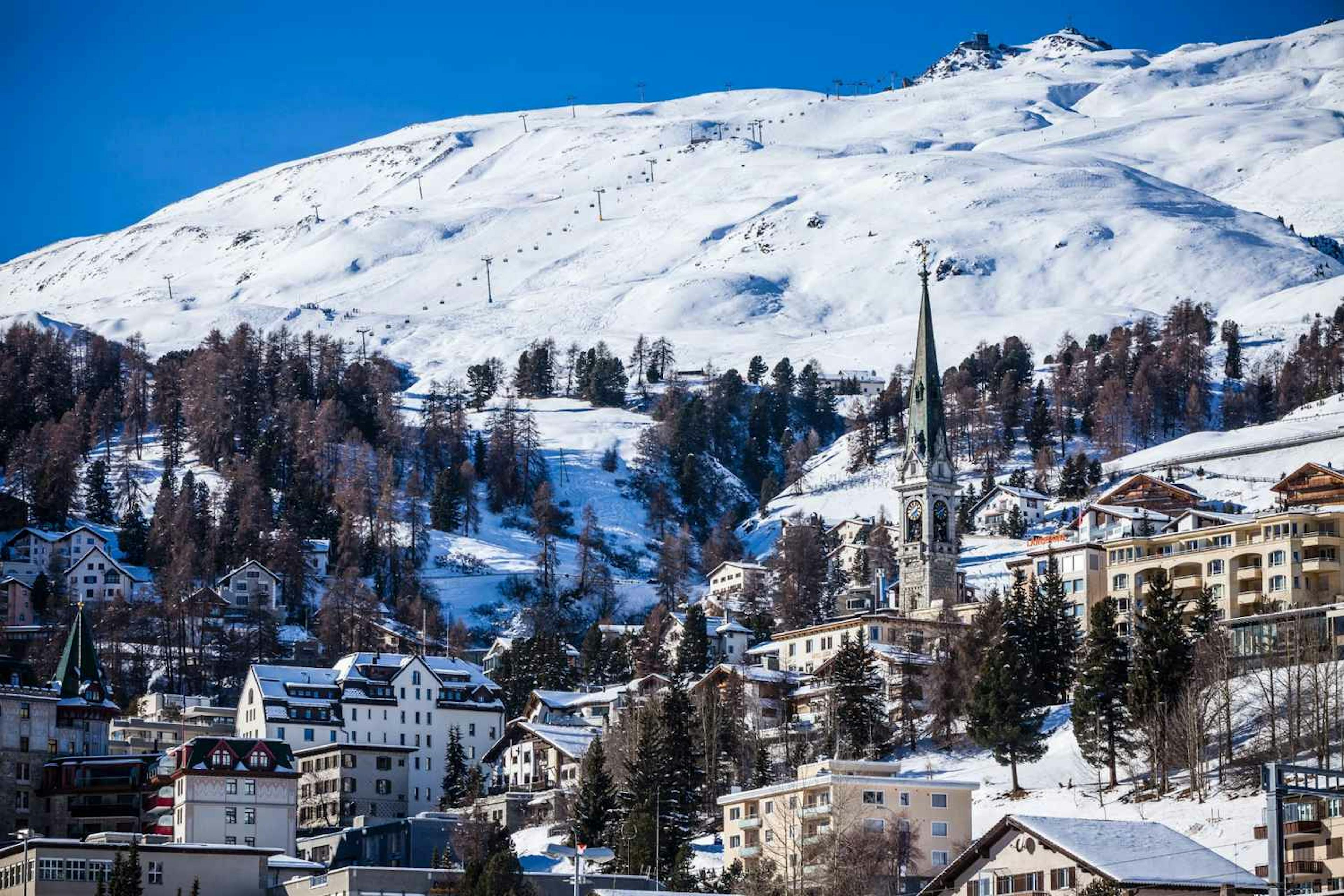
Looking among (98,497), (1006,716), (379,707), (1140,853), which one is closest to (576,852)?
(1006,716)

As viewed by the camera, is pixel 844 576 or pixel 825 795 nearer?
pixel 825 795

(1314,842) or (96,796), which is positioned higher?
(96,796)

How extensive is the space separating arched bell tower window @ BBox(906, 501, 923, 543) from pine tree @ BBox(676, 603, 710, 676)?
41.8 ft

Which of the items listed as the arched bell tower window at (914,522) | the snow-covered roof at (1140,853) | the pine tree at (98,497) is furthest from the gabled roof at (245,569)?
the snow-covered roof at (1140,853)

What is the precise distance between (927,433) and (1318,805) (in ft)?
256

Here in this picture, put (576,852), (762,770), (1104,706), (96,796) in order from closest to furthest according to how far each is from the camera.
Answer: (576,852) → (1104,706) → (762,770) → (96,796)

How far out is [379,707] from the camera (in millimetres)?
128000

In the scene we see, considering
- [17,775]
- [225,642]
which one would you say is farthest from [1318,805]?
[225,642]

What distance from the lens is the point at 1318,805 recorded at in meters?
68.0

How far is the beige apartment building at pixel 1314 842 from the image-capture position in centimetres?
6550

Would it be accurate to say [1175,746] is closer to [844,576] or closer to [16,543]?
[844,576]

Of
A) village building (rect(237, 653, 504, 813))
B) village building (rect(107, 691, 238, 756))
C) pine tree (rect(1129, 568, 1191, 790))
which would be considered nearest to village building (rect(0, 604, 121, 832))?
village building (rect(107, 691, 238, 756))

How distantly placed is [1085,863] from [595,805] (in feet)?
113

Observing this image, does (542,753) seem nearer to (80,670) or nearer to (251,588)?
(80,670)
